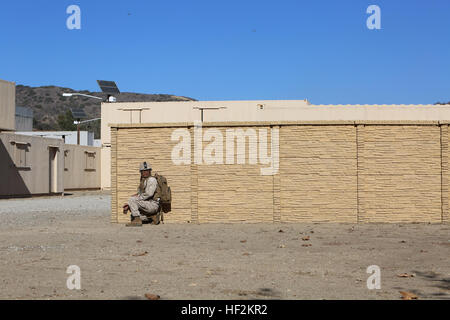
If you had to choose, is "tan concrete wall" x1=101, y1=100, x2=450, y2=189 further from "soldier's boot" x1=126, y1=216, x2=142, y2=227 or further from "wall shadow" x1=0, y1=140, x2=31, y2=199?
"soldier's boot" x1=126, y1=216, x2=142, y2=227

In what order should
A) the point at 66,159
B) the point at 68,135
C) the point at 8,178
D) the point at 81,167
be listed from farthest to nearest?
the point at 68,135 → the point at 81,167 → the point at 66,159 → the point at 8,178

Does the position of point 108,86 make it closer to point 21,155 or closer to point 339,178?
point 21,155

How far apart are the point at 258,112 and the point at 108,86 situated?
15209 mm

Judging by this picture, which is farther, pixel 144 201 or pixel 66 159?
pixel 66 159

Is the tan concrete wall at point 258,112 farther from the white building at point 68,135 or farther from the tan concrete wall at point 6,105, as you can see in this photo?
the white building at point 68,135

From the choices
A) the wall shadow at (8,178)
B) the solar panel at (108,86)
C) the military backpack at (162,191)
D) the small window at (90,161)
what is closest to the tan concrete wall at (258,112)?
the small window at (90,161)

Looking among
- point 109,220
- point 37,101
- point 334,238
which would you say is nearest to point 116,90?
point 109,220

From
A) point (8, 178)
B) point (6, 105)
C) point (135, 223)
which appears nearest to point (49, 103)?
point (6, 105)

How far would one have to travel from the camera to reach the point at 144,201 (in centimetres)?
1528

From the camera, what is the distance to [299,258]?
953 centimetres

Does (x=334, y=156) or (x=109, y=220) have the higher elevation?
(x=334, y=156)

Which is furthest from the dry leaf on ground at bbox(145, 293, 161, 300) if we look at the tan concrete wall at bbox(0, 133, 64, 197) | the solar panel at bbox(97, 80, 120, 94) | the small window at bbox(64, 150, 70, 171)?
the solar panel at bbox(97, 80, 120, 94)

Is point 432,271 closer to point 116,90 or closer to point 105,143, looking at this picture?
point 105,143
